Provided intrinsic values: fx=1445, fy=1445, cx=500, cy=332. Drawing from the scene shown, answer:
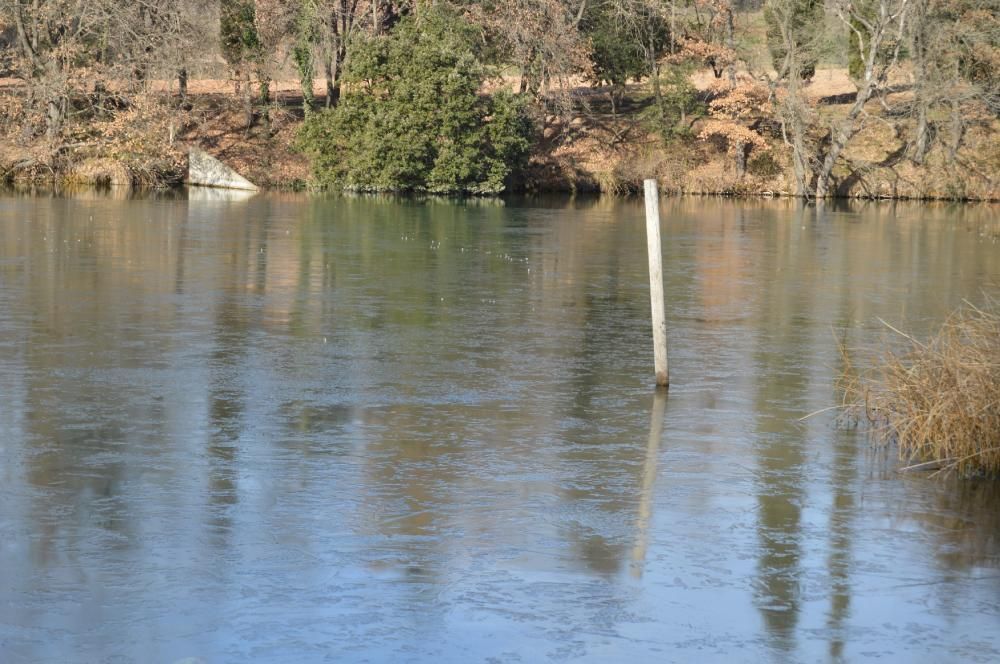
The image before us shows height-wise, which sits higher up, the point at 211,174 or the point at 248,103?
the point at 248,103

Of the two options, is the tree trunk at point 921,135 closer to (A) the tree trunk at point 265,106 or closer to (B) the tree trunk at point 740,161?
(B) the tree trunk at point 740,161

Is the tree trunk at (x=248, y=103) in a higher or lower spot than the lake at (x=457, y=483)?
higher

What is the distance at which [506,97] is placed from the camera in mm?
48375

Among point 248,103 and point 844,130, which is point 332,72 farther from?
point 844,130

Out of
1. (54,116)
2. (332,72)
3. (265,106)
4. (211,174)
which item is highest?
(332,72)

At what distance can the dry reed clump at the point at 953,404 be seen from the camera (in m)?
10.3

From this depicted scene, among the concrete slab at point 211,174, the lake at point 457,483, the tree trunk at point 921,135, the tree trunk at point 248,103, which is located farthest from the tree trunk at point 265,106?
the lake at point 457,483

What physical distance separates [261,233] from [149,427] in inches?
745

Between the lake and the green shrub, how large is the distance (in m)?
25.2

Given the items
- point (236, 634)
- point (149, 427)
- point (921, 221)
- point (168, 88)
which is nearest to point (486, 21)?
point (168, 88)

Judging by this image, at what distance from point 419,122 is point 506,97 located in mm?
3344

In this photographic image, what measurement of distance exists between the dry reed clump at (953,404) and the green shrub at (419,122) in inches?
1438

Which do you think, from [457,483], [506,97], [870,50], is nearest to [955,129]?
[870,50]

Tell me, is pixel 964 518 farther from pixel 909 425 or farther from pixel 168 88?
pixel 168 88
